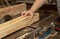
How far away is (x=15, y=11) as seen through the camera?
1687 millimetres

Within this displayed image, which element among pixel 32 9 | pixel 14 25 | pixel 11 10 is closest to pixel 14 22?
pixel 14 25

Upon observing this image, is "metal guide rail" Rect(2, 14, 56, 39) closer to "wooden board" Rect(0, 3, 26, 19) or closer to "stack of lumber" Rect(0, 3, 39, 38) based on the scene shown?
"stack of lumber" Rect(0, 3, 39, 38)

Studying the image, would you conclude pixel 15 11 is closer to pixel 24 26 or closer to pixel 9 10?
pixel 9 10

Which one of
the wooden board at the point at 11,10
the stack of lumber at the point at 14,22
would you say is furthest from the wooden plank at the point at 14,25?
the wooden board at the point at 11,10

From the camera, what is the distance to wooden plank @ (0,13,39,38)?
1.17 m

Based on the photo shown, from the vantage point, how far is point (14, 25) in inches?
49.2

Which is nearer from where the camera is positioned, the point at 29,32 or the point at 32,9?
the point at 29,32

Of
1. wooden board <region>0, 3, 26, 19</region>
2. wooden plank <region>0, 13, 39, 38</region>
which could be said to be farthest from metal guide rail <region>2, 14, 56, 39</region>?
wooden board <region>0, 3, 26, 19</region>

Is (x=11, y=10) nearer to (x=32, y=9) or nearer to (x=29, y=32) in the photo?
(x=32, y=9)

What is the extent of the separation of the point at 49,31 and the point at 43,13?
1.67 feet

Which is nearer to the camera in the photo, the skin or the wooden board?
the skin

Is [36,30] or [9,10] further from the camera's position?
[9,10]

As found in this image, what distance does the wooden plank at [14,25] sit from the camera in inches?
46.0

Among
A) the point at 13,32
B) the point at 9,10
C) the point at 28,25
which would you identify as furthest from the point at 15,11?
the point at 13,32
